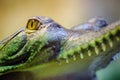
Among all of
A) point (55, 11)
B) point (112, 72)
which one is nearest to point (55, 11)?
point (55, 11)

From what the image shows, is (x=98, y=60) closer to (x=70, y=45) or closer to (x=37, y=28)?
(x=70, y=45)

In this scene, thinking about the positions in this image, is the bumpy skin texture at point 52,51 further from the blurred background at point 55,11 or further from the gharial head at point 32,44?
the blurred background at point 55,11

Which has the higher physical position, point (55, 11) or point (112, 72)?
point (55, 11)

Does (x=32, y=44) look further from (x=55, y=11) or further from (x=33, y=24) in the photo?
(x=55, y=11)

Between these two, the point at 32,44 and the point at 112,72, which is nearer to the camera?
the point at 32,44

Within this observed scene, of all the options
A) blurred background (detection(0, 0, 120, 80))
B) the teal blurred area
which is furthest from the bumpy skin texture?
blurred background (detection(0, 0, 120, 80))

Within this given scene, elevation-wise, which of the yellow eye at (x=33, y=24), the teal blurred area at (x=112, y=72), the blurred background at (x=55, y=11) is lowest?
the teal blurred area at (x=112, y=72)

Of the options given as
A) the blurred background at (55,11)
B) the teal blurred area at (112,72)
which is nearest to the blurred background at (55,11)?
the blurred background at (55,11)
